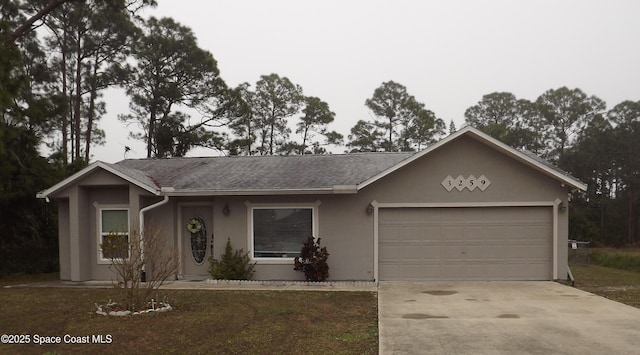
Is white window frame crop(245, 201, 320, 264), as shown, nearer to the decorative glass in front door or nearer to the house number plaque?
the decorative glass in front door

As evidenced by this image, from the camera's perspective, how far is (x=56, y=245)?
53.2 ft

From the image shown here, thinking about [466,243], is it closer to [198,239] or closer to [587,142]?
[198,239]

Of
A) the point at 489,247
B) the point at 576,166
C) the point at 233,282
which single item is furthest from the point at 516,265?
the point at 576,166

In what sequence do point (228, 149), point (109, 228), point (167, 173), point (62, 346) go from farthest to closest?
point (228, 149) → point (167, 173) → point (109, 228) → point (62, 346)

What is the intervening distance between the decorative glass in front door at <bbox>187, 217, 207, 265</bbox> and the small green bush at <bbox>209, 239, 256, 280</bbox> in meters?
0.67

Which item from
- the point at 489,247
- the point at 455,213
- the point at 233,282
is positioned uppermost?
the point at 455,213

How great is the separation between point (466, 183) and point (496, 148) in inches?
45.0

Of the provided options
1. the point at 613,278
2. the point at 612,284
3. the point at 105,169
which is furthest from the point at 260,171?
the point at 613,278

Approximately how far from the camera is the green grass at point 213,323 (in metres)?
6.52

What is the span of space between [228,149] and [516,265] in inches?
876

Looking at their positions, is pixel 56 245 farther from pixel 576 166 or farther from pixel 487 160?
pixel 576 166

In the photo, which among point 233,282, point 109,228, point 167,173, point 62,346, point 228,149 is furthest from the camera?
point 228,149

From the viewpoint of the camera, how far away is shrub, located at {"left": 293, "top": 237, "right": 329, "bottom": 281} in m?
12.1

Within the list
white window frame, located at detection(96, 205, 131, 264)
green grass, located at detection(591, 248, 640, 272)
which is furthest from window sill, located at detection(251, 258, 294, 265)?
green grass, located at detection(591, 248, 640, 272)
